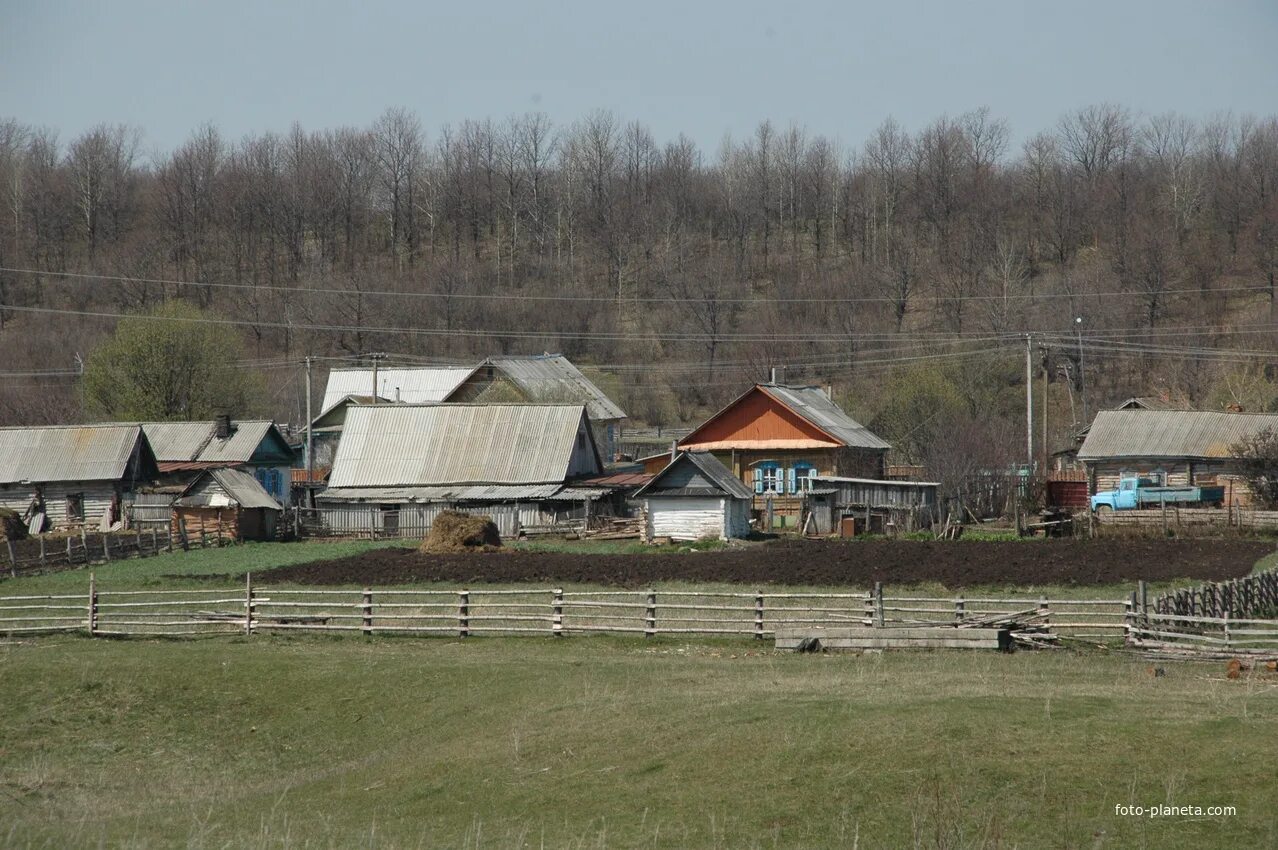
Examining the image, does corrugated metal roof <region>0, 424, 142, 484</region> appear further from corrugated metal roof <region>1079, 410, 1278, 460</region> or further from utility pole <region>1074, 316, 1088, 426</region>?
utility pole <region>1074, 316, 1088, 426</region>

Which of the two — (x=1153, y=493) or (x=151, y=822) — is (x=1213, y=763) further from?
(x=1153, y=493)

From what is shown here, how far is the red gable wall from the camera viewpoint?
68.9 m

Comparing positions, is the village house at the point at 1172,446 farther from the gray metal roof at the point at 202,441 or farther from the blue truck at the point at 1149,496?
the gray metal roof at the point at 202,441

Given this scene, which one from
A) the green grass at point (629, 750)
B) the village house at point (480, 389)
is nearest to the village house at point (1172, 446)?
the village house at point (480, 389)

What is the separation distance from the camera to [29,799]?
2058 cm

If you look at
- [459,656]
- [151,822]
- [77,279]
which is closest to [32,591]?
[459,656]

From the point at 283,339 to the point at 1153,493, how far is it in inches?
3340

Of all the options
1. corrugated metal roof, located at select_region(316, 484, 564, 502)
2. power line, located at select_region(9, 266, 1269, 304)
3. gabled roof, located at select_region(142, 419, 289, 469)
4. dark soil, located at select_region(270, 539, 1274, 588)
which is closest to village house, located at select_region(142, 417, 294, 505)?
gabled roof, located at select_region(142, 419, 289, 469)

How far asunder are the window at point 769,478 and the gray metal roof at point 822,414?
295cm

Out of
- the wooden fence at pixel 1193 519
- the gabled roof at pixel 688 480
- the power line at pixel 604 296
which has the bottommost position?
the wooden fence at pixel 1193 519

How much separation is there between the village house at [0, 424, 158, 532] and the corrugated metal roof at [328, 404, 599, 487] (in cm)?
967

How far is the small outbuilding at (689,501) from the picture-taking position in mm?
56688

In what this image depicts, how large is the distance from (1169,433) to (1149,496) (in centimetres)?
377

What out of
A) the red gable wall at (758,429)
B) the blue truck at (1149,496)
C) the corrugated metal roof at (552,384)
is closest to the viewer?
the blue truck at (1149,496)
